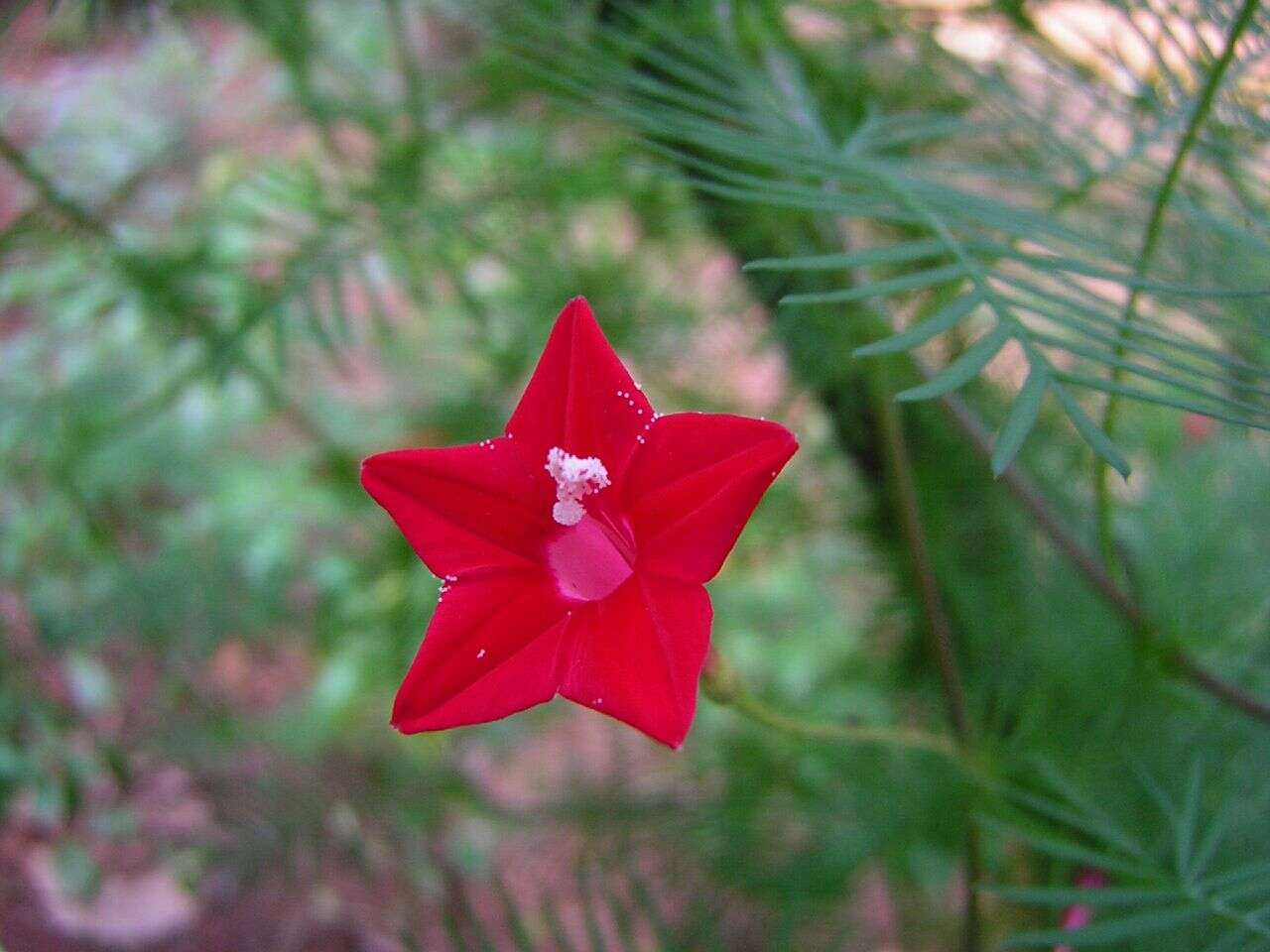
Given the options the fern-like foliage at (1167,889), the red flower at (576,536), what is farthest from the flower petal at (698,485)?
the fern-like foliage at (1167,889)

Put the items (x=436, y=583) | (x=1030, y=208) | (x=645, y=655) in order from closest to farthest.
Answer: (x=645, y=655) < (x=1030, y=208) < (x=436, y=583)

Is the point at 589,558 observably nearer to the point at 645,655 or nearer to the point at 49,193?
the point at 645,655

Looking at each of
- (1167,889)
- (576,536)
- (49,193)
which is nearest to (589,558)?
(576,536)

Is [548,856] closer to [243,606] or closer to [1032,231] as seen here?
[243,606]

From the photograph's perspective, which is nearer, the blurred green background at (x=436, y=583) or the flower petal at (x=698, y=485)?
the flower petal at (x=698, y=485)

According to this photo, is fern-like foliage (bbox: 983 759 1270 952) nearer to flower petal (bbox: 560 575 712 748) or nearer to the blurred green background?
the blurred green background

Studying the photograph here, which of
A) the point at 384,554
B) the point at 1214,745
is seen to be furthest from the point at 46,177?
the point at 1214,745

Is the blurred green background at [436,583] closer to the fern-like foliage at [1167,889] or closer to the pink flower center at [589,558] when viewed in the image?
the fern-like foliage at [1167,889]
